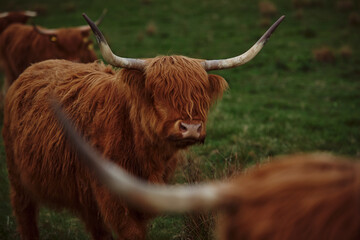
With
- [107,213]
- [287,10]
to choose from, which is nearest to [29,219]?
[107,213]

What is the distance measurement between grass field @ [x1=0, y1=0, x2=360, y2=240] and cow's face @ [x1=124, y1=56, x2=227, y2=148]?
2.93 ft

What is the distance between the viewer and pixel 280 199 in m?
1.23

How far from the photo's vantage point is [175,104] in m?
2.71

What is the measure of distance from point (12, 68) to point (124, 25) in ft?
23.8

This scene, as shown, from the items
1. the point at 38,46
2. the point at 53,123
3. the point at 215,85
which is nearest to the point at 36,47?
the point at 38,46

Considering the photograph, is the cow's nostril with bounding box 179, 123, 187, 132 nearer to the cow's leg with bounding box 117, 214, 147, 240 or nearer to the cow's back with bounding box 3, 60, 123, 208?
the cow's back with bounding box 3, 60, 123, 208

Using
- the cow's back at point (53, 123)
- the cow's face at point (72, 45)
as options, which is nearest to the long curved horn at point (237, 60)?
the cow's back at point (53, 123)

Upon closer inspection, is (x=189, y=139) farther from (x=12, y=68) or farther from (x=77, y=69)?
(x=12, y=68)

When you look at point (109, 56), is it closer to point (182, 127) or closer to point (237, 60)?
point (182, 127)

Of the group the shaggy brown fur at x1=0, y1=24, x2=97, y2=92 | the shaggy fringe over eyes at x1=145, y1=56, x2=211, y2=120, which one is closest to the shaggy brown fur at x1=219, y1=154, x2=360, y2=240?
the shaggy fringe over eyes at x1=145, y1=56, x2=211, y2=120

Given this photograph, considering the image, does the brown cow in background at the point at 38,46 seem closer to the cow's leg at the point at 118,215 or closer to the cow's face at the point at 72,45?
the cow's face at the point at 72,45

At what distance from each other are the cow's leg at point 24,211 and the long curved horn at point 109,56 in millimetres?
1954

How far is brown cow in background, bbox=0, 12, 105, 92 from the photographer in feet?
27.2

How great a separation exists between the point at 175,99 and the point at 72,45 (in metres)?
6.22
